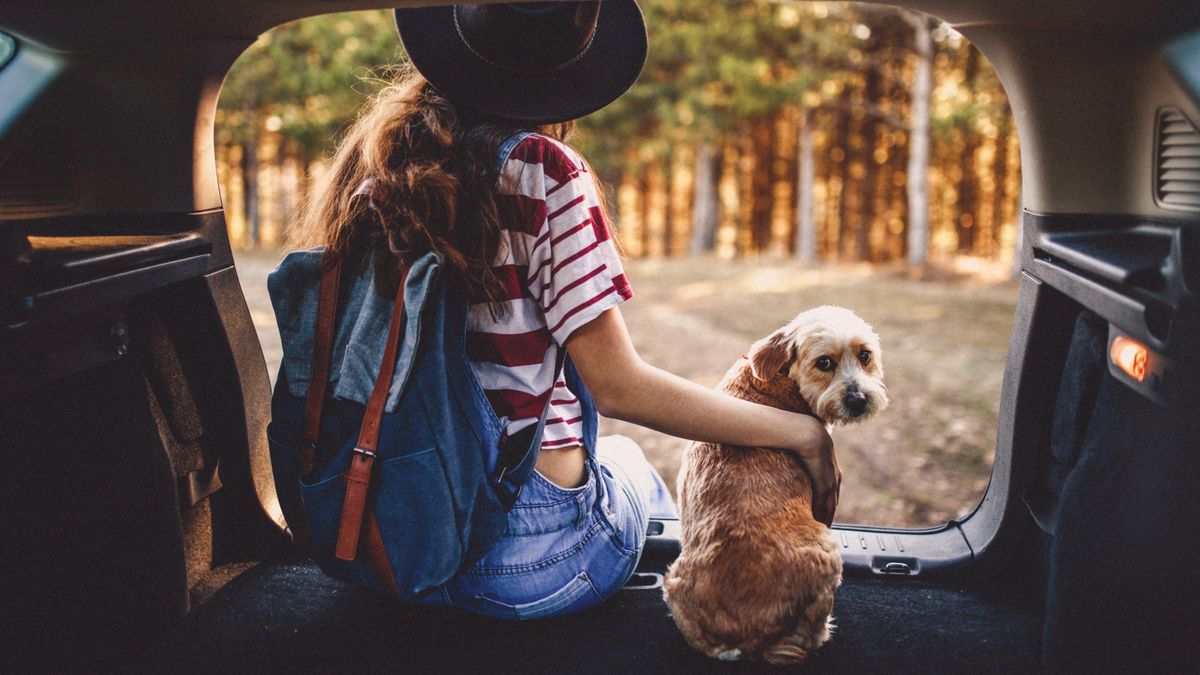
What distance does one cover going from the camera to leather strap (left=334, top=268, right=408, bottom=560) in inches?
73.9

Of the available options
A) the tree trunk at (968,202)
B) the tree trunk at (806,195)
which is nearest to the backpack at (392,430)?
the tree trunk at (806,195)

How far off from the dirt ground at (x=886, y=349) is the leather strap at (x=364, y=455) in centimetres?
357

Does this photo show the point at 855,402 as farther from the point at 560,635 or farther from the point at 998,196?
the point at 998,196

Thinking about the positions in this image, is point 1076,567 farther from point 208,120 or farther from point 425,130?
point 208,120

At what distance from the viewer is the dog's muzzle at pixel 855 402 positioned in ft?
7.18

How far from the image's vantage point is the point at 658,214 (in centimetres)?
2244

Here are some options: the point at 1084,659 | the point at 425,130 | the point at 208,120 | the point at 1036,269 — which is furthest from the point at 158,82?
the point at 1084,659

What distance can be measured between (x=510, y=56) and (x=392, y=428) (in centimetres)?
90

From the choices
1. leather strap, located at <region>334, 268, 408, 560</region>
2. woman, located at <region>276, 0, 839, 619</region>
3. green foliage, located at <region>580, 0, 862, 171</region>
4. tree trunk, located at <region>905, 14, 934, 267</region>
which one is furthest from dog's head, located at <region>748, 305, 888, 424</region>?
green foliage, located at <region>580, 0, 862, 171</region>

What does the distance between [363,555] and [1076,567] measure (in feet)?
5.36

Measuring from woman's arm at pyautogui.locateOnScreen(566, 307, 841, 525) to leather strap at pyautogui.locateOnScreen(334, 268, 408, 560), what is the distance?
1.35 ft

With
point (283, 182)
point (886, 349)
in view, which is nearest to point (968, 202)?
point (886, 349)

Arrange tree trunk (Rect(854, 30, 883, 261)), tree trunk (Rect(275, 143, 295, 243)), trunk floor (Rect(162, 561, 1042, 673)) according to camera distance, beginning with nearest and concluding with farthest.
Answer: trunk floor (Rect(162, 561, 1042, 673)), tree trunk (Rect(854, 30, 883, 261)), tree trunk (Rect(275, 143, 295, 243))

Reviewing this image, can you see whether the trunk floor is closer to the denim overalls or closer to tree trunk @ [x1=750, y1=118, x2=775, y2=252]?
the denim overalls
